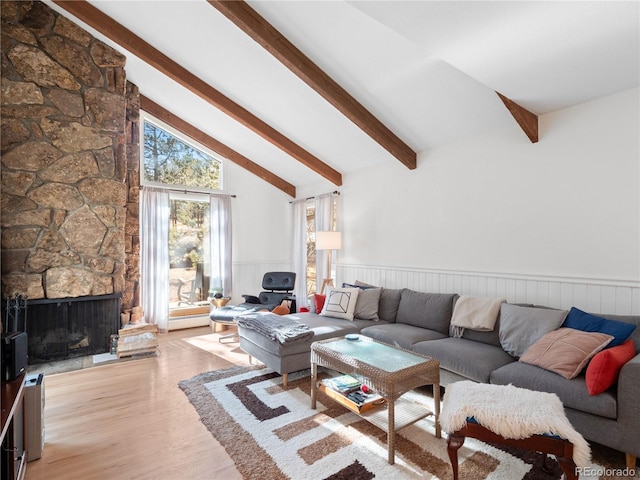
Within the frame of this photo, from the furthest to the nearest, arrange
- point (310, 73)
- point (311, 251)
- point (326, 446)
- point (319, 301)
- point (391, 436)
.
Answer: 1. point (311, 251)
2. point (319, 301)
3. point (310, 73)
4. point (326, 446)
5. point (391, 436)

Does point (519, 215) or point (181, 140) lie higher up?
point (181, 140)

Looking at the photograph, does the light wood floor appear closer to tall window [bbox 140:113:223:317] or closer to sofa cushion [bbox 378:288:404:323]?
sofa cushion [bbox 378:288:404:323]

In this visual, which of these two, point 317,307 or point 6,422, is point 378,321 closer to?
point 317,307

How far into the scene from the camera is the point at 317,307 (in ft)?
13.5

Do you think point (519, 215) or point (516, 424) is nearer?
point (516, 424)

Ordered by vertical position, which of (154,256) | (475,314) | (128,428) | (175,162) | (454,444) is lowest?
(128,428)

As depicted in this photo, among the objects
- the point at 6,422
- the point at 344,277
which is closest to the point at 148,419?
the point at 6,422

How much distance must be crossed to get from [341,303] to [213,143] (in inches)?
138

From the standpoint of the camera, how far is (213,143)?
5.54 metres

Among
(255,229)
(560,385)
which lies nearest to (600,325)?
(560,385)

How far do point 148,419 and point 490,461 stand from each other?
2306 mm

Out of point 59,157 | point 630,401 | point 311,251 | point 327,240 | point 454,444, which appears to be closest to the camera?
point 454,444

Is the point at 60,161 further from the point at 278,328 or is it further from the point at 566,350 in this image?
the point at 566,350

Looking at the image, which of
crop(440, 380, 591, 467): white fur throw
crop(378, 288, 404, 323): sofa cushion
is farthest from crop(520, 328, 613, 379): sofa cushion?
crop(378, 288, 404, 323): sofa cushion
